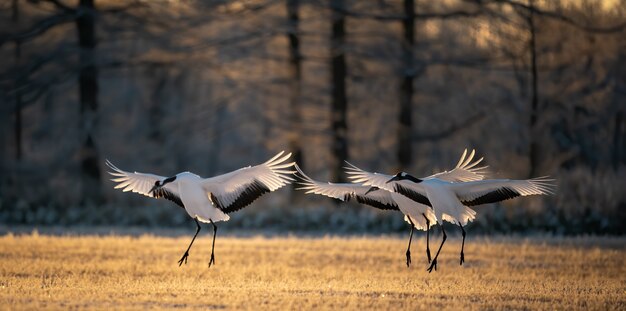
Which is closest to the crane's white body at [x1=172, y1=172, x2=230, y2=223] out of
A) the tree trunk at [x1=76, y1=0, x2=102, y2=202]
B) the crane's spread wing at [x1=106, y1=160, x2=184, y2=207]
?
A: the crane's spread wing at [x1=106, y1=160, x2=184, y2=207]

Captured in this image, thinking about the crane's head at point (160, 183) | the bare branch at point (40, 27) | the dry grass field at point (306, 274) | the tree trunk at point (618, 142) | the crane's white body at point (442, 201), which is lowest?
the dry grass field at point (306, 274)

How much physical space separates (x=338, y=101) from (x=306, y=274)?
12.2m

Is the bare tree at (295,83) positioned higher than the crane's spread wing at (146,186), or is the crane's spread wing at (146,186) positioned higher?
the bare tree at (295,83)

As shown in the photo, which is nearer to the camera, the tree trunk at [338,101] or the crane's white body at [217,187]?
the crane's white body at [217,187]

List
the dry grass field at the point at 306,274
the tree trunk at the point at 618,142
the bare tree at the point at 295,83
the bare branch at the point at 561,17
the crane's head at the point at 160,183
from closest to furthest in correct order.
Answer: the dry grass field at the point at 306,274, the crane's head at the point at 160,183, the bare branch at the point at 561,17, the bare tree at the point at 295,83, the tree trunk at the point at 618,142

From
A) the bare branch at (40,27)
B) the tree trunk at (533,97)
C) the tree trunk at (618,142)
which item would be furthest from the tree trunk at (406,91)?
the bare branch at (40,27)

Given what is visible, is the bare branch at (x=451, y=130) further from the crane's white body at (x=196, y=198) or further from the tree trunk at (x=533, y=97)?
the crane's white body at (x=196, y=198)

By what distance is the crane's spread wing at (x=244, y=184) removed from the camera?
1241cm

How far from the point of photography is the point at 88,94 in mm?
26219

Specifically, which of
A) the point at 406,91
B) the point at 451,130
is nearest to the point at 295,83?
the point at 406,91

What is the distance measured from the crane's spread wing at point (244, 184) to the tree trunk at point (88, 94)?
1345cm

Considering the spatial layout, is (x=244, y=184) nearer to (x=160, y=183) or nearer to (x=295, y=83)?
(x=160, y=183)

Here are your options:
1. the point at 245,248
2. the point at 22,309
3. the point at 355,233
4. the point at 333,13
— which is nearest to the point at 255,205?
the point at 355,233

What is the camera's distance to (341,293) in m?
11.4
